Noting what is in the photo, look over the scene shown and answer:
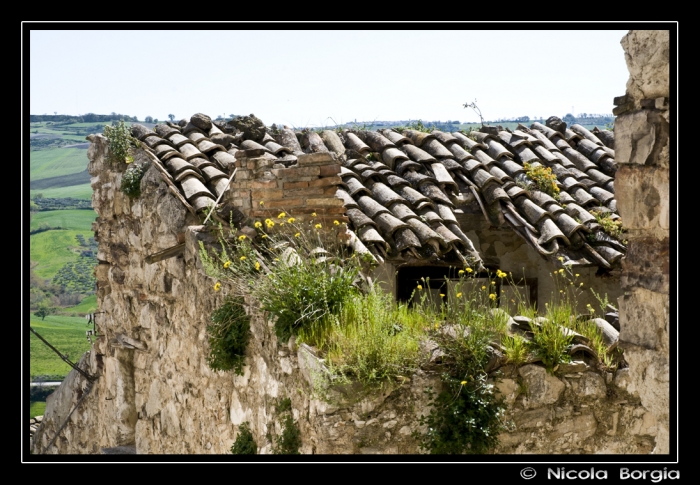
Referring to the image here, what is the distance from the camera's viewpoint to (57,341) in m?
13.3

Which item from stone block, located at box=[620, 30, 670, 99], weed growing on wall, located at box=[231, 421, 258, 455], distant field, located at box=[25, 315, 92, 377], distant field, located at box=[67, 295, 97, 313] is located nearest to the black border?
stone block, located at box=[620, 30, 670, 99]

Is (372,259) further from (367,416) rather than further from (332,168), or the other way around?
(367,416)

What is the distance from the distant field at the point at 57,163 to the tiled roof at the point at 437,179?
12.4 ft

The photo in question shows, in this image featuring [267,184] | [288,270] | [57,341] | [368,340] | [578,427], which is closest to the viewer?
[368,340]

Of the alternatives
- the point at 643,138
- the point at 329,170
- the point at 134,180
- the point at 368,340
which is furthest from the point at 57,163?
the point at 643,138

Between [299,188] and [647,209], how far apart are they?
346 centimetres

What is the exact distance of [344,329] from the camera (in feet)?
16.0

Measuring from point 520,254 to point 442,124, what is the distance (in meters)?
2.59

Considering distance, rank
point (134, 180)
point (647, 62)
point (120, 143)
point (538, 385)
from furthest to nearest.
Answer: point (120, 143), point (134, 180), point (538, 385), point (647, 62)

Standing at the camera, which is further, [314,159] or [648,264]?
[314,159]

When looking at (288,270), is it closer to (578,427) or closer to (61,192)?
(578,427)

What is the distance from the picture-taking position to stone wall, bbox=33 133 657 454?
4727 mm
